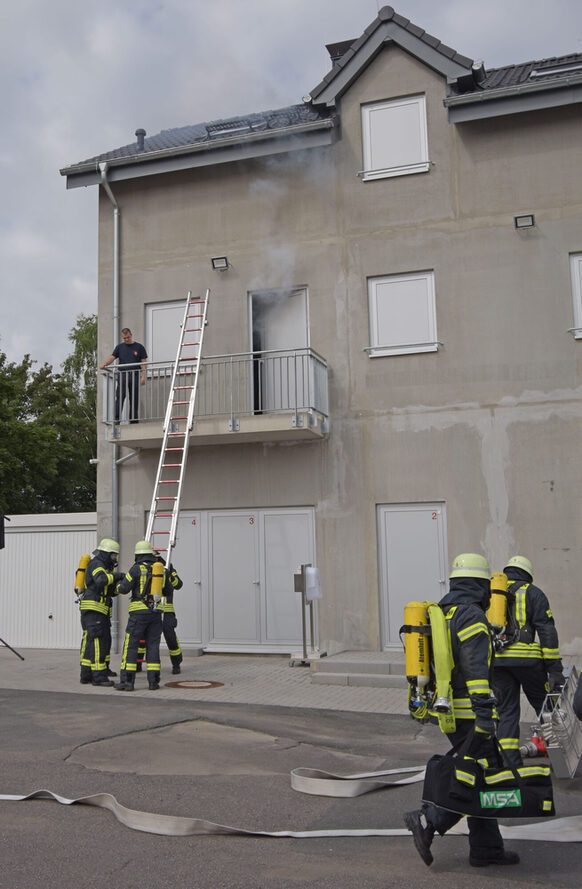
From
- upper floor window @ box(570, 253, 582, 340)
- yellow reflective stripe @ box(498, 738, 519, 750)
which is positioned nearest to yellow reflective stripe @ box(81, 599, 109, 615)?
yellow reflective stripe @ box(498, 738, 519, 750)

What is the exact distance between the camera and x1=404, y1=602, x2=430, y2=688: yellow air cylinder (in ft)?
15.8

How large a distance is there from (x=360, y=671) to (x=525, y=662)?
211 inches

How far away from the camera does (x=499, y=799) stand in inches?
183

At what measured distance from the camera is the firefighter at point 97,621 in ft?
37.9

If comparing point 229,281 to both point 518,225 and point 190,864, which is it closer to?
point 518,225

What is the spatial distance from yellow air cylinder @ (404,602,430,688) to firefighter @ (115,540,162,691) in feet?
22.5

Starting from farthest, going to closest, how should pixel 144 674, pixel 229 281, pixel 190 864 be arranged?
pixel 229 281, pixel 144 674, pixel 190 864

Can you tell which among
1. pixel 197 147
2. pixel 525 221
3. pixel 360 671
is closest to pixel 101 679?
pixel 360 671

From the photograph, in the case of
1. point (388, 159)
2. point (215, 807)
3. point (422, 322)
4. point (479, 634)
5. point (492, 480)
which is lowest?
point (215, 807)

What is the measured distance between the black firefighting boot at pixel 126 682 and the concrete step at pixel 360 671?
8.10ft

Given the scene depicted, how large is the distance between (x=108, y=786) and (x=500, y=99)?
38.0 feet

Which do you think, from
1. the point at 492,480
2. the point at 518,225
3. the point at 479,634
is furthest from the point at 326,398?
the point at 479,634

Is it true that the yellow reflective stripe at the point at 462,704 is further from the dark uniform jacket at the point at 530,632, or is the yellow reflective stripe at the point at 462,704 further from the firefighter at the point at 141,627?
the firefighter at the point at 141,627

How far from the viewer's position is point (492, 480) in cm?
1330
